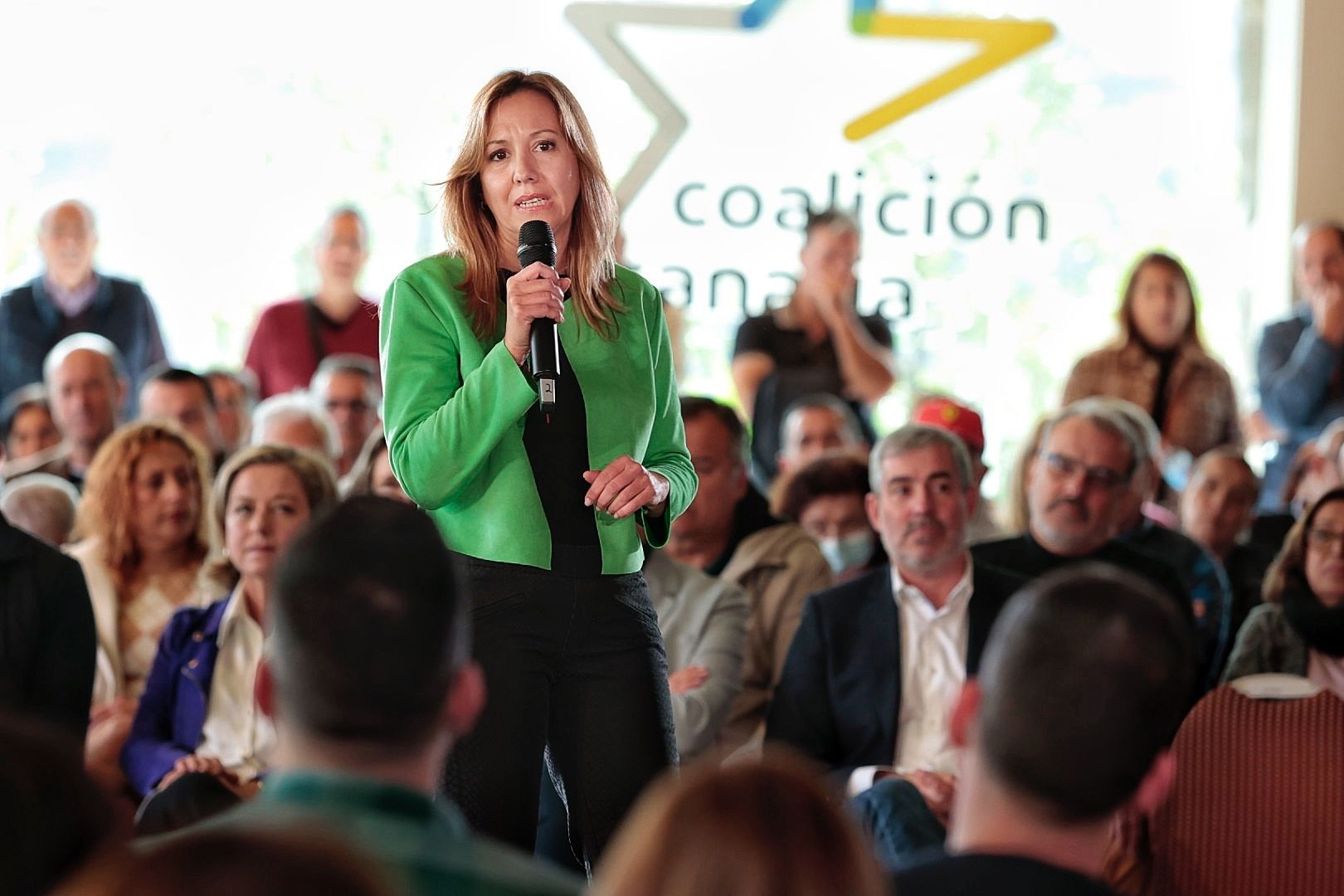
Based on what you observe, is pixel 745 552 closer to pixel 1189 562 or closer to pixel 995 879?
pixel 1189 562

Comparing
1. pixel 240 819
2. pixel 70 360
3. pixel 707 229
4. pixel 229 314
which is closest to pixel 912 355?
pixel 707 229

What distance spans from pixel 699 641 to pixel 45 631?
1.47 metres

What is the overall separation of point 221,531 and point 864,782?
1.68m

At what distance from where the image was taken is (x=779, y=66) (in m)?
8.06

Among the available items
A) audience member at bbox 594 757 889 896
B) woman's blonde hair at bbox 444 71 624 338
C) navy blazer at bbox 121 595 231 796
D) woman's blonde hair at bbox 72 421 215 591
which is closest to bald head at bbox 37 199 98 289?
woman's blonde hair at bbox 72 421 215 591

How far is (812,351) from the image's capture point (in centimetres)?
652

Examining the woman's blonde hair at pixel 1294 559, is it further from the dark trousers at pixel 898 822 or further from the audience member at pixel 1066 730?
the audience member at pixel 1066 730

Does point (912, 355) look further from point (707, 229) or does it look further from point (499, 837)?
point (499, 837)

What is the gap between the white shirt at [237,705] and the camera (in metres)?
4.02

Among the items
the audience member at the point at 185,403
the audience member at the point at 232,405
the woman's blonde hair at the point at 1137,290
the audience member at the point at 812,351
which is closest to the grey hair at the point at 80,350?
the audience member at the point at 185,403

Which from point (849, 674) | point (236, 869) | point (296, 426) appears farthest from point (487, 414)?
point (296, 426)

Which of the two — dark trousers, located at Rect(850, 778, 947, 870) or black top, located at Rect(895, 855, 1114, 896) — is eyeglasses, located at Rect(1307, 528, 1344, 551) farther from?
black top, located at Rect(895, 855, 1114, 896)

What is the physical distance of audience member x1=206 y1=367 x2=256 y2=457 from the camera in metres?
6.42

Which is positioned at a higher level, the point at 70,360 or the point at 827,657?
the point at 70,360
